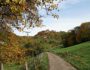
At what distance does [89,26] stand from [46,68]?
39520 mm

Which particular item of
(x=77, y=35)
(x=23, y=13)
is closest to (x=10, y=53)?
(x=23, y=13)

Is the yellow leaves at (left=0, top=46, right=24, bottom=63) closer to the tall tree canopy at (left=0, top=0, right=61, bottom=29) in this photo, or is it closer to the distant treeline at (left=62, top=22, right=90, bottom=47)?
the tall tree canopy at (left=0, top=0, right=61, bottom=29)

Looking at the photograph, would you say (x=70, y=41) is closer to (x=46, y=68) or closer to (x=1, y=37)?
(x=46, y=68)

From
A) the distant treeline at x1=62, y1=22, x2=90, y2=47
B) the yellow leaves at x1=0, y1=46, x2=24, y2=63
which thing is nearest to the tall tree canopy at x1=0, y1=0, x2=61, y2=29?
the yellow leaves at x1=0, y1=46, x2=24, y2=63

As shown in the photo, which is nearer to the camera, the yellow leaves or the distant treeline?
the yellow leaves

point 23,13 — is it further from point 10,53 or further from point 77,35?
point 77,35

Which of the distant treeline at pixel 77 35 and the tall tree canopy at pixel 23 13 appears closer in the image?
the tall tree canopy at pixel 23 13

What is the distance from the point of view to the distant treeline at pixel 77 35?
224 ft

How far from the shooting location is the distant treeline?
68375 mm

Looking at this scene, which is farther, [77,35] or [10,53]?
[77,35]

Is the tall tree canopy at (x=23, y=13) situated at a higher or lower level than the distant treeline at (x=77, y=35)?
lower

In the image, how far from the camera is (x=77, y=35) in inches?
2778

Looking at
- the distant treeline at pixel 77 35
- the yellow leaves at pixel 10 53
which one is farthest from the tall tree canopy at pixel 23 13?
the distant treeline at pixel 77 35

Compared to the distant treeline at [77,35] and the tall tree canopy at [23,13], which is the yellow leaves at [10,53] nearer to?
the tall tree canopy at [23,13]
